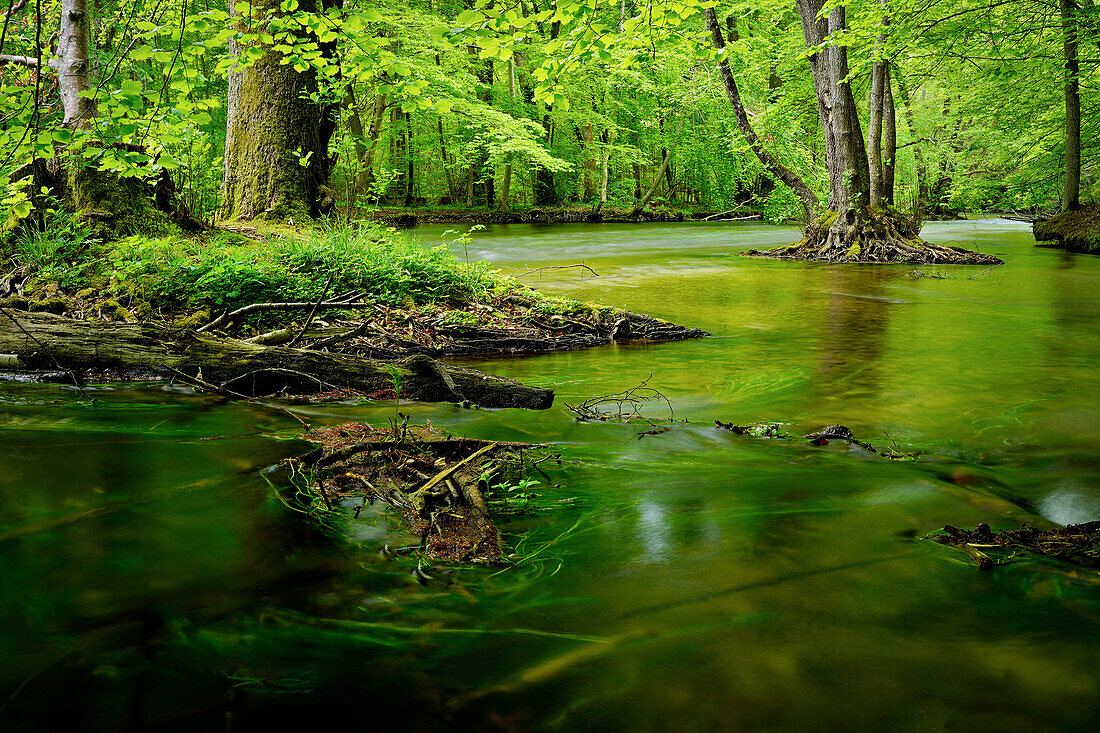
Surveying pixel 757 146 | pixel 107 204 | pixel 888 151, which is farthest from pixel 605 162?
pixel 107 204

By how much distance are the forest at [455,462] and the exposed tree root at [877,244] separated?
4.47m

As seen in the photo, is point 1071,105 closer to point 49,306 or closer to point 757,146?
Result: point 757,146

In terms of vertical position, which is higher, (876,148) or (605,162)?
(605,162)

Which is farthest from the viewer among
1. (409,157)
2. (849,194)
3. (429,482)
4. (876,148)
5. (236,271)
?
(409,157)

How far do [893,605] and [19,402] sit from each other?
457 centimetres

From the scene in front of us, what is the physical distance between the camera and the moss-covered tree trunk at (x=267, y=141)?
9.41 meters

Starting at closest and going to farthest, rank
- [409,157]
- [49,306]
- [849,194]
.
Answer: [49,306]
[849,194]
[409,157]

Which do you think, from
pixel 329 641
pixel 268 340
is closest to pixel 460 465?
pixel 329 641

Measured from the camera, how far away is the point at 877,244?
1603 centimetres

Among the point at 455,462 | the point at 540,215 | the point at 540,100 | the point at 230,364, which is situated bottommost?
the point at 455,462

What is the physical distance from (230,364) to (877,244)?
50.2ft

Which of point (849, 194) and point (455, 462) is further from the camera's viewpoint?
point (849, 194)

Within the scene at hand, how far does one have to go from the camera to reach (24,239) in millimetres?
6785

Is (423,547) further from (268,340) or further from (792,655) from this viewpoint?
(268,340)
